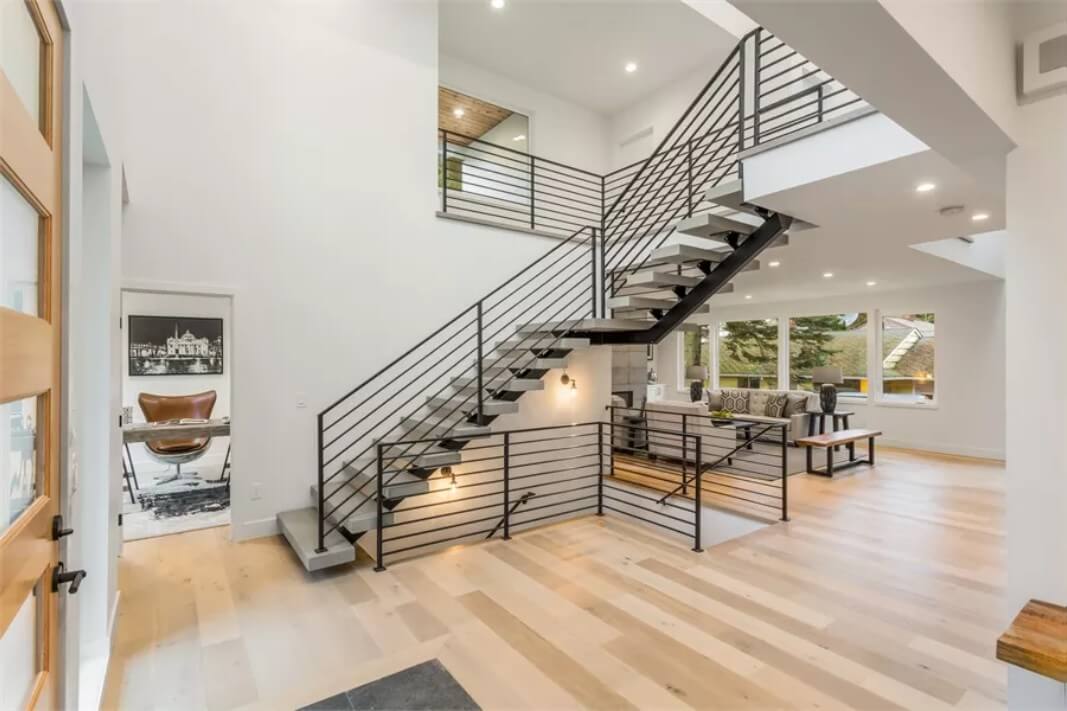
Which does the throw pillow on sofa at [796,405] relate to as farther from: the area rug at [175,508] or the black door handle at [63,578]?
the black door handle at [63,578]

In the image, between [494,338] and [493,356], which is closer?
[493,356]

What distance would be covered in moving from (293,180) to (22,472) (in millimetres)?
3908

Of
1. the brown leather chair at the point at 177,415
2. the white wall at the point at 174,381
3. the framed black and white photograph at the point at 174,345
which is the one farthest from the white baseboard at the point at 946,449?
the framed black and white photograph at the point at 174,345

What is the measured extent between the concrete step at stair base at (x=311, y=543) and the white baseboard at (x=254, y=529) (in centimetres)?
8

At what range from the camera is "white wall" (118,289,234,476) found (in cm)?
622

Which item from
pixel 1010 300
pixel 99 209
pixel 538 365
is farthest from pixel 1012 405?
pixel 99 209

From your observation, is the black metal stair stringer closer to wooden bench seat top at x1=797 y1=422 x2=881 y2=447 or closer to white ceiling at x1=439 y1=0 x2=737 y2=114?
wooden bench seat top at x1=797 y1=422 x2=881 y2=447

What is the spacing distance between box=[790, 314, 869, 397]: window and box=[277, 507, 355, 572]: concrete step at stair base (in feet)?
27.5

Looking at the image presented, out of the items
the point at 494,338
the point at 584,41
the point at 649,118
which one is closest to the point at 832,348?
the point at 649,118

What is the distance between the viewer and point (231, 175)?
4.22 metres

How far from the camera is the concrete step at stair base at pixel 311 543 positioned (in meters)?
3.38

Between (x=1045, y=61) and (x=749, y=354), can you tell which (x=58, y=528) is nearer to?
(x=1045, y=61)

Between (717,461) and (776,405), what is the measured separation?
13.2ft

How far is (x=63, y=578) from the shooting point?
1281 millimetres
